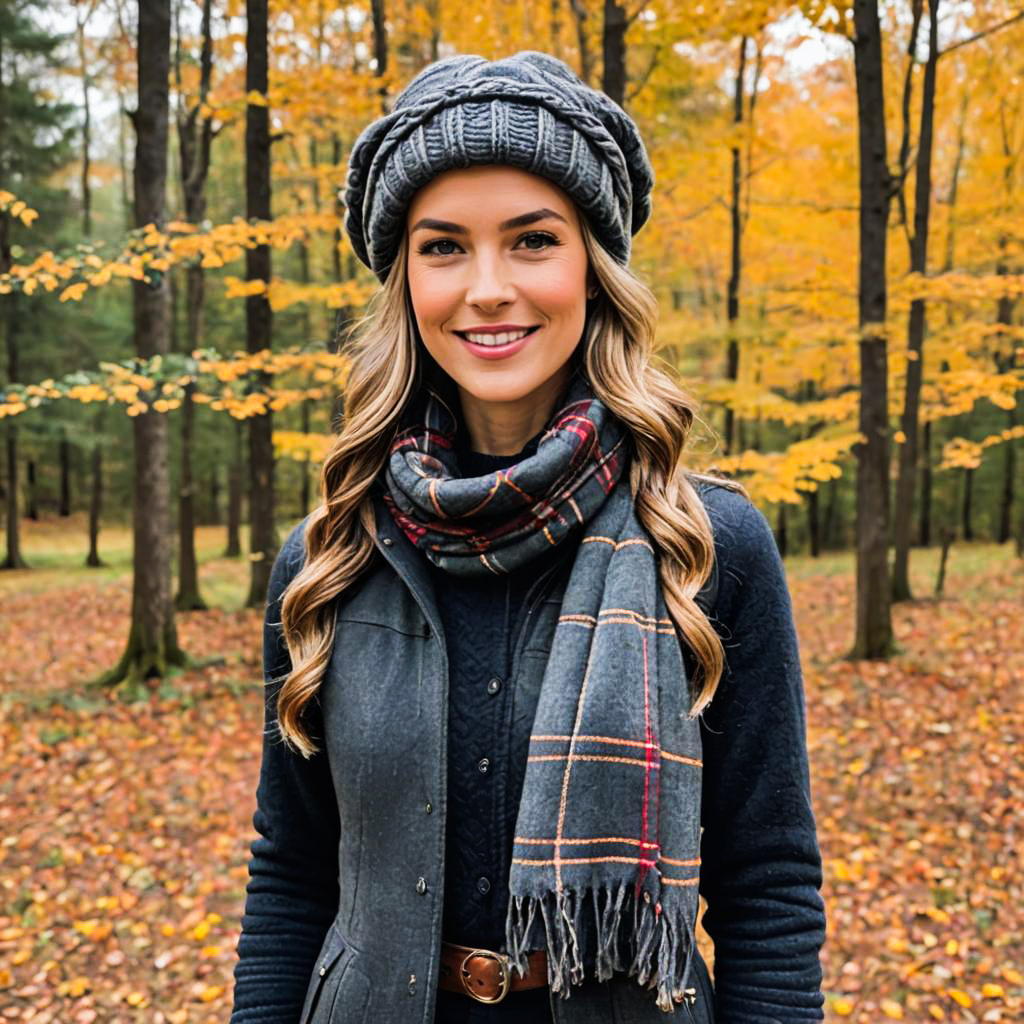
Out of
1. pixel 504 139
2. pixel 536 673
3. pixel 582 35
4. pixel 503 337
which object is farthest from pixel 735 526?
pixel 582 35

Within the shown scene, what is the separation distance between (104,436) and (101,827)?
17371 millimetres

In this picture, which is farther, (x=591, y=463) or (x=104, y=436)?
(x=104, y=436)

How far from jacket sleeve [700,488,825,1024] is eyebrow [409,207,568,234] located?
0.62 meters

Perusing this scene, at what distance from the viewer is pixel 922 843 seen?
582 centimetres

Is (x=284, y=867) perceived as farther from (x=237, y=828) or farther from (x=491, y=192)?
(x=237, y=828)

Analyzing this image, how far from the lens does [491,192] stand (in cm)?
155

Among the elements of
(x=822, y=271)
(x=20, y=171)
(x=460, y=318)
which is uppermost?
(x=20, y=171)

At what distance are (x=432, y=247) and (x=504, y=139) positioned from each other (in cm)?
24

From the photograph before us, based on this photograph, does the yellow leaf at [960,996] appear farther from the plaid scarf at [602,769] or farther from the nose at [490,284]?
the nose at [490,284]

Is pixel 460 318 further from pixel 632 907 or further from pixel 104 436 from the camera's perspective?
pixel 104 436

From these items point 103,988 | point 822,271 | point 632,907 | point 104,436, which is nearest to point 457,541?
point 632,907

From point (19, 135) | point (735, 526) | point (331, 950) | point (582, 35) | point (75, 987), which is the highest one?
point (19, 135)

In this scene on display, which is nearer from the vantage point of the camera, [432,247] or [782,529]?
[432,247]

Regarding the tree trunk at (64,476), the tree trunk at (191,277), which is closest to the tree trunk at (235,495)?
the tree trunk at (191,277)
